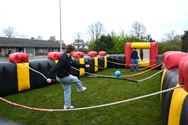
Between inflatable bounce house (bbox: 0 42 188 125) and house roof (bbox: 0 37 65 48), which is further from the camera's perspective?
house roof (bbox: 0 37 65 48)

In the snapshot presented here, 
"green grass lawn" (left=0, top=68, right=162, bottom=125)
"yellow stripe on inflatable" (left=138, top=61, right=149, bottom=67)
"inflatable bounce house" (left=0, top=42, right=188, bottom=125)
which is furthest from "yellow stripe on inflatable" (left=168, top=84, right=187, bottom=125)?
"yellow stripe on inflatable" (left=138, top=61, right=149, bottom=67)

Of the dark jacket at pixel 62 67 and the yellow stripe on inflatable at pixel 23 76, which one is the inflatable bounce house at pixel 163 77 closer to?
the yellow stripe on inflatable at pixel 23 76

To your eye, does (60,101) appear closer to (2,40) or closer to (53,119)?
(53,119)

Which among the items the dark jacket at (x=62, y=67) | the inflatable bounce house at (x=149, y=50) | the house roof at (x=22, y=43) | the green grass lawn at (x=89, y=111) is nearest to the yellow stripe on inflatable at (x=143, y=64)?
the inflatable bounce house at (x=149, y=50)

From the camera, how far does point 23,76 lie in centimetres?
1045

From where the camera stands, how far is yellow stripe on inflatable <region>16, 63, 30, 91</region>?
1024cm

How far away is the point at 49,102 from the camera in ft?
27.4

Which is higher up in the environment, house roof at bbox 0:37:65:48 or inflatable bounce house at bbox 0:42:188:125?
house roof at bbox 0:37:65:48

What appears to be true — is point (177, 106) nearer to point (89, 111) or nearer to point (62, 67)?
point (89, 111)

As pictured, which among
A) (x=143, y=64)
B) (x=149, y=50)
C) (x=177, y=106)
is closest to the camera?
(x=177, y=106)

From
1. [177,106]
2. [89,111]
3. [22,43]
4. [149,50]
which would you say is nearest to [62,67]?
[89,111]

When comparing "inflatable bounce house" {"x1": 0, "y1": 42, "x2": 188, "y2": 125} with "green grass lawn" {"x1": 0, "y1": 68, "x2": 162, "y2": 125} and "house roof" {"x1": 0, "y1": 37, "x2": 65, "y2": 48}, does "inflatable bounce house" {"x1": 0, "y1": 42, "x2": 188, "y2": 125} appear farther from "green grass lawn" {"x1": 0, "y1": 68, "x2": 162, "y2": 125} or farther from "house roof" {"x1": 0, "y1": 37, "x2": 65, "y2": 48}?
"house roof" {"x1": 0, "y1": 37, "x2": 65, "y2": 48}

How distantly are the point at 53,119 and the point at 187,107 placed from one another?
421 centimetres

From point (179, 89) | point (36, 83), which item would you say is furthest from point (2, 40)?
point (179, 89)
